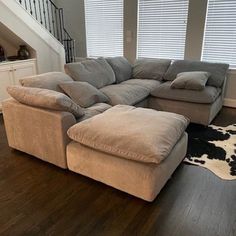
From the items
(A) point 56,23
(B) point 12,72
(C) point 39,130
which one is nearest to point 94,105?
(C) point 39,130

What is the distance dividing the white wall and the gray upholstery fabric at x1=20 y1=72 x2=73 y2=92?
1.54m

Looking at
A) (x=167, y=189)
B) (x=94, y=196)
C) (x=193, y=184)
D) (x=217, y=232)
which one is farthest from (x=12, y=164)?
(x=217, y=232)

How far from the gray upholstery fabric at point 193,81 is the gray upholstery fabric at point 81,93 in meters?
1.30

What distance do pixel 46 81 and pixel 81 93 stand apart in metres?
0.42

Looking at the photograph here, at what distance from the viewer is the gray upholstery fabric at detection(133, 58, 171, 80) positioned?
13.8 ft

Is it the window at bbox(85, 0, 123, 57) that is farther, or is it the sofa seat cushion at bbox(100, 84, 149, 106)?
the window at bbox(85, 0, 123, 57)

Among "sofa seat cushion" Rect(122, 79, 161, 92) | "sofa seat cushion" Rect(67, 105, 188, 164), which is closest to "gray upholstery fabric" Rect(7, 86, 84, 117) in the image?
"sofa seat cushion" Rect(67, 105, 188, 164)

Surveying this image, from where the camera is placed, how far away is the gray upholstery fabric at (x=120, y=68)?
4.02 meters

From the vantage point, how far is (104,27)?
523 cm

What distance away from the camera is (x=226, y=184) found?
7.23ft

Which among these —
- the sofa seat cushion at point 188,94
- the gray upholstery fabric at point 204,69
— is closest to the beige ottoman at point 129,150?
the sofa seat cushion at point 188,94

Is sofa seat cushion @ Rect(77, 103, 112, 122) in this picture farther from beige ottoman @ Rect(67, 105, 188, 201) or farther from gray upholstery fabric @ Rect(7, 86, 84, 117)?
beige ottoman @ Rect(67, 105, 188, 201)

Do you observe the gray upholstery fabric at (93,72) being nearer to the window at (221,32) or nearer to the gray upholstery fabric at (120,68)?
the gray upholstery fabric at (120,68)

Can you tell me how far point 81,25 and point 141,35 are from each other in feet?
5.10
